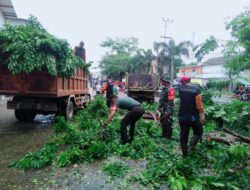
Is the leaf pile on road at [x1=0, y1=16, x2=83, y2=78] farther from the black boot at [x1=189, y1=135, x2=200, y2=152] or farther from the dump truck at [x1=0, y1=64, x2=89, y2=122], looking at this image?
the black boot at [x1=189, y1=135, x2=200, y2=152]

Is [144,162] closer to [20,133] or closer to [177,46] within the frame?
[20,133]

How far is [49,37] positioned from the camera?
835cm

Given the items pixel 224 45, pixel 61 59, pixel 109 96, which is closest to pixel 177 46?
pixel 224 45

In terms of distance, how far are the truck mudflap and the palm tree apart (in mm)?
28090

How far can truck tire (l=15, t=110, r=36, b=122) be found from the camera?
33.6 ft

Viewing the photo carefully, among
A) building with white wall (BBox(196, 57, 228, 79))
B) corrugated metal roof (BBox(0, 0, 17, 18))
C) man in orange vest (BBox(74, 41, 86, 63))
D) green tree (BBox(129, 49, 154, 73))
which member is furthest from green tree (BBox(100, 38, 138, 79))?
man in orange vest (BBox(74, 41, 86, 63))

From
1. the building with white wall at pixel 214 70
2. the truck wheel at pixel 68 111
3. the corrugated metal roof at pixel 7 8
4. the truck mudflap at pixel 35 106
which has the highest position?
the corrugated metal roof at pixel 7 8

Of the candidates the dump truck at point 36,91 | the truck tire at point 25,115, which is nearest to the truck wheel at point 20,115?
the truck tire at point 25,115

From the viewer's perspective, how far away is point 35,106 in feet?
29.8

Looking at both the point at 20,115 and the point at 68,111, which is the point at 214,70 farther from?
the point at 20,115

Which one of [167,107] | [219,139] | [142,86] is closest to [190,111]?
[219,139]

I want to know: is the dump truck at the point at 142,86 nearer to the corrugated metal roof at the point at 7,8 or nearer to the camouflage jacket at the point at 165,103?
the corrugated metal roof at the point at 7,8

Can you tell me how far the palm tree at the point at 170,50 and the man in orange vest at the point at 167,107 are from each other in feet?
93.7

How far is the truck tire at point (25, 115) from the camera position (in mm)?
10250
